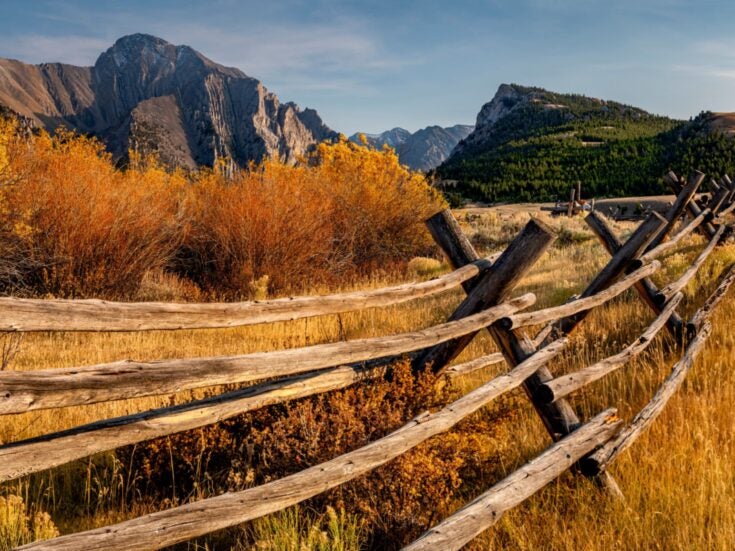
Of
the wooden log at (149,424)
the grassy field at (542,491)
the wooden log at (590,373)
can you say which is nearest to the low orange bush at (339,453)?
the grassy field at (542,491)

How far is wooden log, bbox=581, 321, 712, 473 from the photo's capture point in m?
2.78

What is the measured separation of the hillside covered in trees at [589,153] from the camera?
6644 centimetres

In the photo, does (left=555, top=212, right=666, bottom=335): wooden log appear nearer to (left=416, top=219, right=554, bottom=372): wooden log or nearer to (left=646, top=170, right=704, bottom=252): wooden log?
(left=416, top=219, right=554, bottom=372): wooden log

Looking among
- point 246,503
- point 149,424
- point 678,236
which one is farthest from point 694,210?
point 149,424

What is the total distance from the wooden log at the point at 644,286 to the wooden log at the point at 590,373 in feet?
0.50

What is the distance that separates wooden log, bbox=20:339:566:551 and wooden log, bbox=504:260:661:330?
0.54 metres

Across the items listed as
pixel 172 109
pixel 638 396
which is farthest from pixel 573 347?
pixel 172 109

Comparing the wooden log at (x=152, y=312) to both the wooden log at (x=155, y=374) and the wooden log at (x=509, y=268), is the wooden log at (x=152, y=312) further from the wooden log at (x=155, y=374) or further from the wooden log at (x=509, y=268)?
the wooden log at (x=509, y=268)

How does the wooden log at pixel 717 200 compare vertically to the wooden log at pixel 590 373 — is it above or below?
above

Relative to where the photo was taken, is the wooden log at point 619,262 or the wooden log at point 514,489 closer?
the wooden log at point 514,489

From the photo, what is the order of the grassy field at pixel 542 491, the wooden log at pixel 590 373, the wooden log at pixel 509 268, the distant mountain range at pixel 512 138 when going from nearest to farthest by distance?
the grassy field at pixel 542 491 → the wooden log at pixel 590 373 → the wooden log at pixel 509 268 → the distant mountain range at pixel 512 138

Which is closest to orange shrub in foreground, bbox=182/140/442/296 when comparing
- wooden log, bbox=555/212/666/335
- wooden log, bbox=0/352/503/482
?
wooden log, bbox=555/212/666/335

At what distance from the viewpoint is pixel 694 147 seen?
71188mm

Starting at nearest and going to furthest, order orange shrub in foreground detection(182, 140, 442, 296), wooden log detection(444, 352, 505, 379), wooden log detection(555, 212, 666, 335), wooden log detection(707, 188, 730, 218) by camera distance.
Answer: wooden log detection(444, 352, 505, 379)
wooden log detection(555, 212, 666, 335)
wooden log detection(707, 188, 730, 218)
orange shrub in foreground detection(182, 140, 442, 296)
